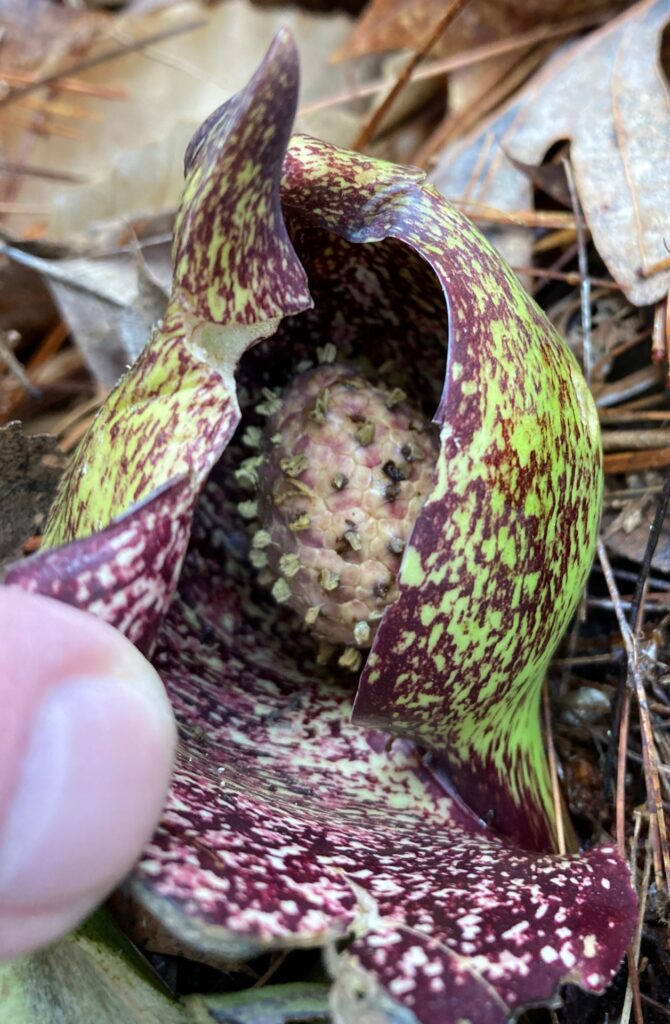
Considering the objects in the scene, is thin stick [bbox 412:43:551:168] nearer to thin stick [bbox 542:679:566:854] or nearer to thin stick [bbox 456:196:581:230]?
thin stick [bbox 456:196:581:230]

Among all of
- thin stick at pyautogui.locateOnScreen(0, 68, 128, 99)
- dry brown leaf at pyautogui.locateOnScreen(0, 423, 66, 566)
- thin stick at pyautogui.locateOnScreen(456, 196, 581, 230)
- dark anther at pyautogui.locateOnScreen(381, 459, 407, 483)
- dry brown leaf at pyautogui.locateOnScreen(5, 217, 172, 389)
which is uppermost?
thin stick at pyautogui.locateOnScreen(0, 68, 128, 99)

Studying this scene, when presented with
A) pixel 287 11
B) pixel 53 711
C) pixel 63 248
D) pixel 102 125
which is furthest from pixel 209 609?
pixel 287 11

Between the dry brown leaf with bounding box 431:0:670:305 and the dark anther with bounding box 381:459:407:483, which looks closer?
the dark anther with bounding box 381:459:407:483

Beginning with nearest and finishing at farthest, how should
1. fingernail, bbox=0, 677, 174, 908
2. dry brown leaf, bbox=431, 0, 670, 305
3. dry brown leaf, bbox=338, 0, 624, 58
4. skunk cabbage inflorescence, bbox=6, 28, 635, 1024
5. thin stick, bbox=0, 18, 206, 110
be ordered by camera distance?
1. fingernail, bbox=0, 677, 174, 908
2. skunk cabbage inflorescence, bbox=6, 28, 635, 1024
3. dry brown leaf, bbox=431, 0, 670, 305
4. dry brown leaf, bbox=338, 0, 624, 58
5. thin stick, bbox=0, 18, 206, 110

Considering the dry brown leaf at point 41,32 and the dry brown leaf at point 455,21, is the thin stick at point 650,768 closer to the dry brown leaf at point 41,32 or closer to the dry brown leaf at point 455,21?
the dry brown leaf at point 455,21

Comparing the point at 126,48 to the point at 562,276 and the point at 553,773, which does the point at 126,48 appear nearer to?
the point at 562,276

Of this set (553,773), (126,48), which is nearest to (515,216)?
(553,773)

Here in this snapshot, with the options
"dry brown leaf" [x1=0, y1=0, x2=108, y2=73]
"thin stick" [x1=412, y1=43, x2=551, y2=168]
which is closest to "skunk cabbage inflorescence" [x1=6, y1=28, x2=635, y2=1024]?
"thin stick" [x1=412, y1=43, x2=551, y2=168]

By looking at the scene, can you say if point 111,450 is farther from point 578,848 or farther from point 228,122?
point 578,848
